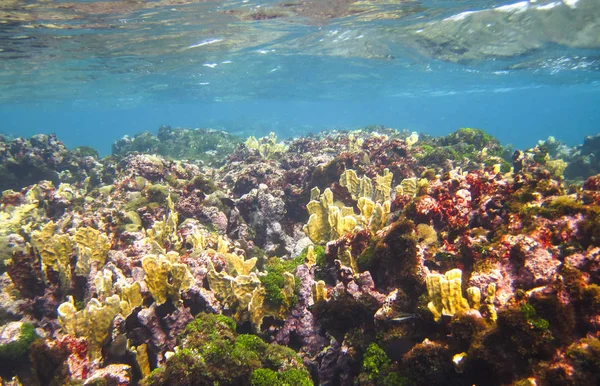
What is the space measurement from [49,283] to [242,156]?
33.2 feet

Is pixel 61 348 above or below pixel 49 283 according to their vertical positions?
above

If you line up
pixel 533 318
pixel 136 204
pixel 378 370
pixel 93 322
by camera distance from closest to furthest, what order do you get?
pixel 533 318 < pixel 378 370 < pixel 93 322 < pixel 136 204

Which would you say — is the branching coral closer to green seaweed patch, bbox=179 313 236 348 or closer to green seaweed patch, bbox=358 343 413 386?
green seaweed patch, bbox=358 343 413 386

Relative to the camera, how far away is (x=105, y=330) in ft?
13.6

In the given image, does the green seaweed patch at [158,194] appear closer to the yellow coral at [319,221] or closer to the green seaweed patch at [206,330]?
the yellow coral at [319,221]

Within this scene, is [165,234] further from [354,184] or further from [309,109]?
[309,109]

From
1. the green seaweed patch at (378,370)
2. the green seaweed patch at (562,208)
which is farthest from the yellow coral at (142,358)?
the green seaweed patch at (562,208)

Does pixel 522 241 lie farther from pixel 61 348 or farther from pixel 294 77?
pixel 294 77

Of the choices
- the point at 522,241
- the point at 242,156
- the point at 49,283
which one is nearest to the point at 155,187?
the point at 49,283

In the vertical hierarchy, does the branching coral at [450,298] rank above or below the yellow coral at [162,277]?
above

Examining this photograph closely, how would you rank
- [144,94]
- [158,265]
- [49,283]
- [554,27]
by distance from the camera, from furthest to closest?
[144,94] < [554,27] < [49,283] < [158,265]

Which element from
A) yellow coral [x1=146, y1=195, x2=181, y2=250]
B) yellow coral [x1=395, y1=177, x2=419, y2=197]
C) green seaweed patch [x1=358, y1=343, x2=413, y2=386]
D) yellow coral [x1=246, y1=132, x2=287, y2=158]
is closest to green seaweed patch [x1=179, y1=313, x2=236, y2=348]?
green seaweed patch [x1=358, y1=343, x2=413, y2=386]

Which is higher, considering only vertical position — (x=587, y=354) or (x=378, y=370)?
(x=587, y=354)

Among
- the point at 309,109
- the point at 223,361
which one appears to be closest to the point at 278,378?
the point at 223,361
